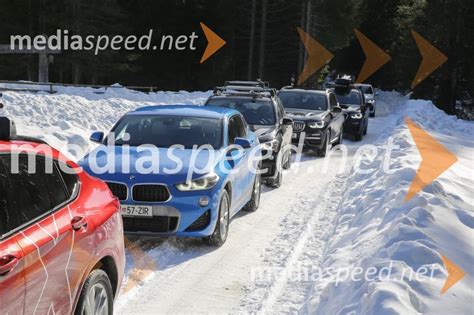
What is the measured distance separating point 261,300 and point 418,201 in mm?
2660

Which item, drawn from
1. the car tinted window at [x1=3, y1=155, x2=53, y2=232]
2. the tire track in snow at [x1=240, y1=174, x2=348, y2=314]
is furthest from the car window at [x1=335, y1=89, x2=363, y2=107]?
the car tinted window at [x1=3, y1=155, x2=53, y2=232]

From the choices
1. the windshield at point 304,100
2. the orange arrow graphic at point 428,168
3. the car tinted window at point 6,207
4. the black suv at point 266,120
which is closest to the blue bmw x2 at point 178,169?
the black suv at point 266,120

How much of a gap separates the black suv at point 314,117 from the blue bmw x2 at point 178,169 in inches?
271

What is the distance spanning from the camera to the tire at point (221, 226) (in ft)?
23.9

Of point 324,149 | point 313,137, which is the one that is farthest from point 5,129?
point 324,149

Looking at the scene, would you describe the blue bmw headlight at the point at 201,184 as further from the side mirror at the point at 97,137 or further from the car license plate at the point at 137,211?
→ the side mirror at the point at 97,137

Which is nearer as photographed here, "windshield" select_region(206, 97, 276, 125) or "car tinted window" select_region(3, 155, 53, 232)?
"car tinted window" select_region(3, 155, 53, 232)

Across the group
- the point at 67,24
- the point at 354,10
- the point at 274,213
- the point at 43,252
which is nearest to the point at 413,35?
the point at 354,10

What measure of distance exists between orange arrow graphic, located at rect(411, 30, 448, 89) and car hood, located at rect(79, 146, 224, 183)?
36288 millimetres

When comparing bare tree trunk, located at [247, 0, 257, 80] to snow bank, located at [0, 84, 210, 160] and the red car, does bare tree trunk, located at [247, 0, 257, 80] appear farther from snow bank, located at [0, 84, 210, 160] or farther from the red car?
the red car

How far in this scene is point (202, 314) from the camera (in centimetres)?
535

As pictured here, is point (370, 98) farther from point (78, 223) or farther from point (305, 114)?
point (78, 223)

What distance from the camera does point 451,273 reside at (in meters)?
5.16

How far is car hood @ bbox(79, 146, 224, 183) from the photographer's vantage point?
689cm
